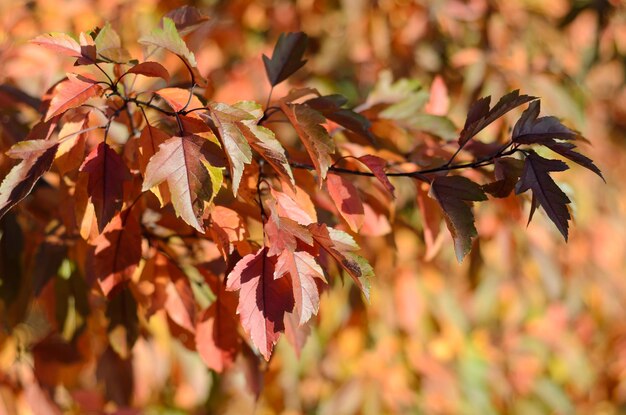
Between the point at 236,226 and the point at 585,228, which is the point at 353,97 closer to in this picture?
the point at 585,228

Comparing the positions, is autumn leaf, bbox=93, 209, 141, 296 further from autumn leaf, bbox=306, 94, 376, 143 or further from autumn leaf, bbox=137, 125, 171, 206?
autumn leaf, bbox=306, 94, 376, 143

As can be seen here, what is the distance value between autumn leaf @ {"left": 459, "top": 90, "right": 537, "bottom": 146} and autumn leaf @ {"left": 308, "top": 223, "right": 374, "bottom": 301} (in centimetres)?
15

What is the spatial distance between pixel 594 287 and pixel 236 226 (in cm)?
153

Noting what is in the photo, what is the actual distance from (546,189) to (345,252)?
0.62 ft

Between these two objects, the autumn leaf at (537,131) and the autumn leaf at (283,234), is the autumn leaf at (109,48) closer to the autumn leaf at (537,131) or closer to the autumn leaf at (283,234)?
the autumn leaf at (283,234)

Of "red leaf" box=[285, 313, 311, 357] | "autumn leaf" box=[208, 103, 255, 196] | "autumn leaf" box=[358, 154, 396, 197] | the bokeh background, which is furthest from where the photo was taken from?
the bokeh background

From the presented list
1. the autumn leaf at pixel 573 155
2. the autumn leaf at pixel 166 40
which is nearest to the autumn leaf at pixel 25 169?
the autumn leaf at pixel 166 40

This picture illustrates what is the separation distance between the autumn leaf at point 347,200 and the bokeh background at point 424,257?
75 centimetres

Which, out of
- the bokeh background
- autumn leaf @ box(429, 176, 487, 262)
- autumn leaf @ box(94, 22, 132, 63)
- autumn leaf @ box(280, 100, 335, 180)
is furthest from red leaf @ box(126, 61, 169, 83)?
the bokeh background

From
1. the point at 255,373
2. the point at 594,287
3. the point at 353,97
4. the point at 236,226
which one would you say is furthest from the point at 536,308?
the point at 236,226

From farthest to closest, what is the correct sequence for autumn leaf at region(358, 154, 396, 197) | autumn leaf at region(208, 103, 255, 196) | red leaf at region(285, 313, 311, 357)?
red leaf at region(285, 313, 311, 357)
autumn leaf at region(358, 154, 396, 197)
autumn leaf at region(208, 103, 255, 196)

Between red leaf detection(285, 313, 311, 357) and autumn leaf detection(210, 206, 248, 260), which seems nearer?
autumn leaf detection(210, 206, 248, 260)

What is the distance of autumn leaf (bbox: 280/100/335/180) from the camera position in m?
0.73

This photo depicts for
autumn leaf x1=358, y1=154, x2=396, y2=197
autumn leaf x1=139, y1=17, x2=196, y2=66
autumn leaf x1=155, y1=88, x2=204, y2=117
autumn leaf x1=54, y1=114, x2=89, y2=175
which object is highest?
autumn leaf x1=139, y1=17, x2=196, y2=66
